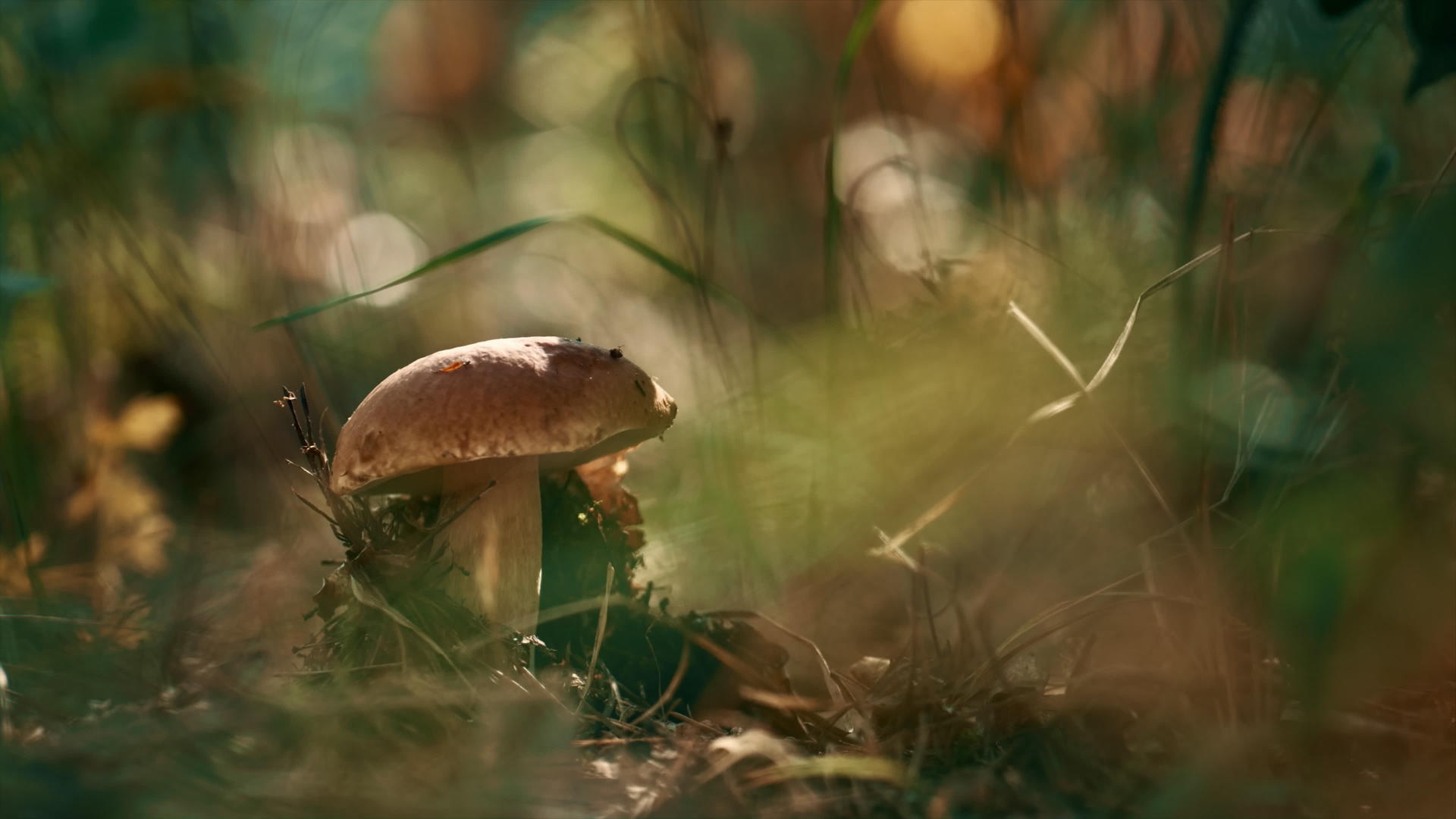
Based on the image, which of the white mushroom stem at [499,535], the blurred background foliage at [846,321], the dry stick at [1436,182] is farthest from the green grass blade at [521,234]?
the dry stick at [1436,182]

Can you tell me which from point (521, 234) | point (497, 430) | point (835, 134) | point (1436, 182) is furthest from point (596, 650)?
point (1436, 182)

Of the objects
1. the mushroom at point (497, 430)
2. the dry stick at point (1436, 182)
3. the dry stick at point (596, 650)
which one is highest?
the dry stick at point (1436, 182)

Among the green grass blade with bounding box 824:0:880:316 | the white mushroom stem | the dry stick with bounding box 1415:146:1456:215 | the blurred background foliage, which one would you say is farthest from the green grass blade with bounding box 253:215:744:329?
the dry stick with bounding box 1415:146:1456:215

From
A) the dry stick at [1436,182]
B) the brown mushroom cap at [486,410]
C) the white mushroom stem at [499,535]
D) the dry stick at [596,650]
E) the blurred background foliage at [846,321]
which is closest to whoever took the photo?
the dry stick at [1436,182]

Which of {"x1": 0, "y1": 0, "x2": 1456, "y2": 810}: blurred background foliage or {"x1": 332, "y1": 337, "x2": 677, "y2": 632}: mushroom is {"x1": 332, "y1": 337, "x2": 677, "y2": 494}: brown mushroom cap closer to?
{"x1": 332, "y1": 337, "x2": 677, "y2": 632}: mushroom

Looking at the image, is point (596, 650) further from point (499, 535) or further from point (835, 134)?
point (835, 134)

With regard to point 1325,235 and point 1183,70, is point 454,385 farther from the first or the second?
point 1183,70

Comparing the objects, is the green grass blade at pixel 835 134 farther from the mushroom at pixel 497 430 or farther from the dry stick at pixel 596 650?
the dry stick at pixel 596 650
